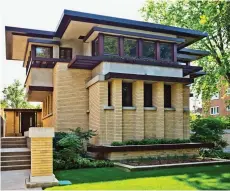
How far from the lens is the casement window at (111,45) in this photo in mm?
14870

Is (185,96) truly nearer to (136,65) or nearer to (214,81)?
(136,65)

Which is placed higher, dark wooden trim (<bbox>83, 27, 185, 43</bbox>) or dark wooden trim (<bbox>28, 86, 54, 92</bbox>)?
dark wooden trim (<bbox>83, 27, 185, 43</bbox>)

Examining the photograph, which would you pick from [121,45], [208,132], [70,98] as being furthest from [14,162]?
[208,132]

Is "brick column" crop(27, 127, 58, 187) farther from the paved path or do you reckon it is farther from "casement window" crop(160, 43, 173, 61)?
"casement window" crop(160, 43, 173, 61)

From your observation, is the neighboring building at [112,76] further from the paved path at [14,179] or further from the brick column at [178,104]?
the paved path at [14,179]

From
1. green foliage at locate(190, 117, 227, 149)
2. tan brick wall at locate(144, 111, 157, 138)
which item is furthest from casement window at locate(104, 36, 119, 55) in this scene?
green foliage at locate(190, 117, 227, 149)

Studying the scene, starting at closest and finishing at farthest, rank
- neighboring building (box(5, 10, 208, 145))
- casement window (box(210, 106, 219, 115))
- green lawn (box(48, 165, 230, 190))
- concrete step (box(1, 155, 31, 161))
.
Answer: green lawn (box(48, 165, 230, 190)), concrete step (box(1, 155, 31, 161)), neighboring building (box(5, 10, 208, 145)), casement window (box(210, 106, 219, 115))

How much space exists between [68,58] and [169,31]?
6217 millimetres

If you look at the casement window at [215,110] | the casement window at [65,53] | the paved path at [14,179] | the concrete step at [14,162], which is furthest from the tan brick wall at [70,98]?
the casement window at [215,110]

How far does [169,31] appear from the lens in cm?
1647

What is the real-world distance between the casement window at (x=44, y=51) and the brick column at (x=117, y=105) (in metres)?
5.11

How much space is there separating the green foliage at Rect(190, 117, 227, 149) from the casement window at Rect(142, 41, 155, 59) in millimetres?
4984

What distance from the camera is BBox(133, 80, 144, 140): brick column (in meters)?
14.2

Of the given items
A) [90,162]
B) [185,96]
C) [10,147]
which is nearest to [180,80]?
[185,96]
